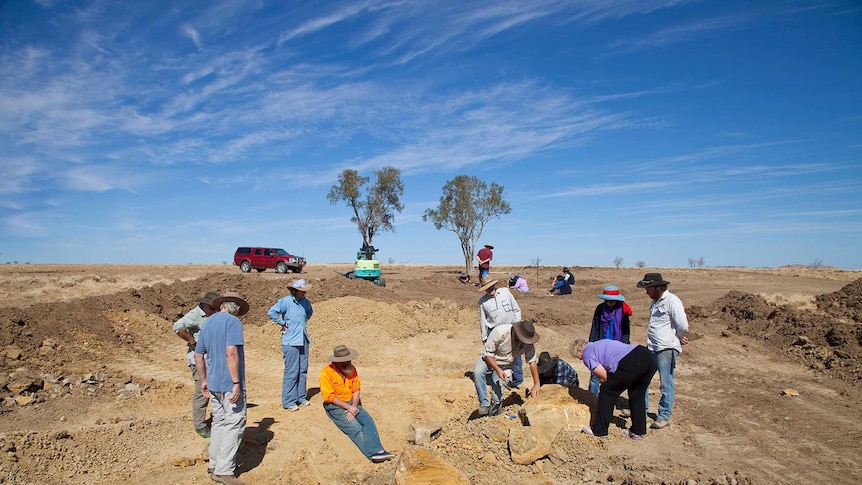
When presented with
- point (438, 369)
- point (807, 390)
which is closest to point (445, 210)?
point (438, 369)

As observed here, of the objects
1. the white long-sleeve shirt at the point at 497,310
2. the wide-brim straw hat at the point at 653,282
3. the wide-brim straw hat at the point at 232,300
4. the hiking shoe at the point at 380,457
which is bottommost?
the hiking shoe at the point at 380,457

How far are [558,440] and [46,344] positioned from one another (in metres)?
10.6

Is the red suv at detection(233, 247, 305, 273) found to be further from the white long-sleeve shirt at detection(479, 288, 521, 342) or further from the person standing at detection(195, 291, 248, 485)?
the person standing at detection(195, 291, 248, 485)

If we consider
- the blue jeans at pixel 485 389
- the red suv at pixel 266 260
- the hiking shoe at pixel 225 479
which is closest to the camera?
the hiking shoe at pixel 225 479

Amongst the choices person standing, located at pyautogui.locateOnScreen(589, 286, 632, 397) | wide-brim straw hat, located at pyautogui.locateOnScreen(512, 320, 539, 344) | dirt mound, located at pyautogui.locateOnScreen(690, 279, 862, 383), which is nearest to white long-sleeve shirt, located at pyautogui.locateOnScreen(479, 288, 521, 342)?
wide-brim straw hat, located at pyautogui.locateOnScreen(512, 320, 539, 344)

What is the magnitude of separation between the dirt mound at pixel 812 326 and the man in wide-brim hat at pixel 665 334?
17.9ft

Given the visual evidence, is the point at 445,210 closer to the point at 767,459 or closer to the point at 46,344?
the point at 46,344

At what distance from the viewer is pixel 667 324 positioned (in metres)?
5.93

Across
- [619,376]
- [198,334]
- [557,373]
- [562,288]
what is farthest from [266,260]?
[619,376]

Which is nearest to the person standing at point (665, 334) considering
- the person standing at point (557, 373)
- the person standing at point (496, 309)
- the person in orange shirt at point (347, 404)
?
the person standing at point (557, 373)

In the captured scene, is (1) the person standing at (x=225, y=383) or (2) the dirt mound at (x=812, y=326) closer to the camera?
(1) the person standing at (x=225, y=383)

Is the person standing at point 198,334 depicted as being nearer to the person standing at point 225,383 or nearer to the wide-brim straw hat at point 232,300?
the wide-brim straw hat at point 232,300

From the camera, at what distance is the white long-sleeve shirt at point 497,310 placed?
710cm

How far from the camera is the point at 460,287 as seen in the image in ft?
84.4
